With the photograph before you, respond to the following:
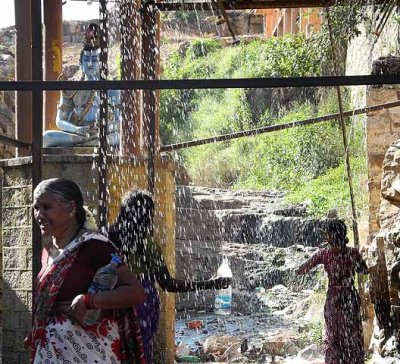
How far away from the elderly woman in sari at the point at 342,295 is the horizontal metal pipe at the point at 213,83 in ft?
11.6

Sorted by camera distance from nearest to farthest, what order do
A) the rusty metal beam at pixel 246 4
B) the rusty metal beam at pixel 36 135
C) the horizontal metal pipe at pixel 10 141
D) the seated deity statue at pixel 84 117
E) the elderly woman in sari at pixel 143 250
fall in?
the rusty metal beam at pixel 36 135
the elderly woman in sari at pixel 143 250
the horizontal metal pipe at pixel 10 141
the rusty metal beam at pixel 246 4
the seated deity statue at pixel 84 117

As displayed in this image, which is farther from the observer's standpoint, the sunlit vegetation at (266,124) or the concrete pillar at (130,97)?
the sunlit vegetation at (266,124)

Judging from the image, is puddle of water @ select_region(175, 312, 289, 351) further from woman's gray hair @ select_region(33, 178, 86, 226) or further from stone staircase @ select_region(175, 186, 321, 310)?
woman's gray hair @ select_region(33, 178, 86, 226)

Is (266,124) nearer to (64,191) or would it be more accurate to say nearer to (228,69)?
(228,69)

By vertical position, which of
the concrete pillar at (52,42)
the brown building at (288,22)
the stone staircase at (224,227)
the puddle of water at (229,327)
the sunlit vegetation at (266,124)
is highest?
the brown building at (288,22)

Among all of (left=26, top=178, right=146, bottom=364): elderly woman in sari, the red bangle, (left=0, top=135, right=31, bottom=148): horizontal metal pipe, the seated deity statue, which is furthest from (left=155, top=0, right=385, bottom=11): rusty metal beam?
the red bangle

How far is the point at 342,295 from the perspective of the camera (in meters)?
6.58

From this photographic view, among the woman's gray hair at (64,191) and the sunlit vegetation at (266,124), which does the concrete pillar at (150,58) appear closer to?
the woman's gray hair at (64,191)

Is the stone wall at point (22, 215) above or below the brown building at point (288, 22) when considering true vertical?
below

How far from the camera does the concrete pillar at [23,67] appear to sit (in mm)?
8289

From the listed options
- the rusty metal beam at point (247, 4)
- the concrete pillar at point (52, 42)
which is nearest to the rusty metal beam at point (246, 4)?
the rusty metal beam at point (247, 4)

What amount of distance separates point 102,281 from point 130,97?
432 cm

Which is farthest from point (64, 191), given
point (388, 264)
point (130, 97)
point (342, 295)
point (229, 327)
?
point (229, 327)

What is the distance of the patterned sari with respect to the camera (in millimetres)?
3316
